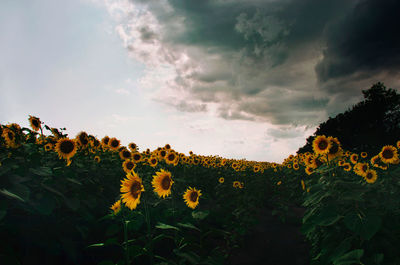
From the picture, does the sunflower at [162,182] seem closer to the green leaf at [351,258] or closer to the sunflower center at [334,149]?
the green leaf at [351,258]

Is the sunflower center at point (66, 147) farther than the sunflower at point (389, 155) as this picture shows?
No

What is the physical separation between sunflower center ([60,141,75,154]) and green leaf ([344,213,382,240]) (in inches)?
165

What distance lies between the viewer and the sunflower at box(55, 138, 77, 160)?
407 centimetres

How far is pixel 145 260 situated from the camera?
376 centimetres

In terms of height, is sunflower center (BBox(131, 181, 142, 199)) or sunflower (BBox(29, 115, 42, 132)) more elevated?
sunflower (BBox(29, 115, 42, 132))

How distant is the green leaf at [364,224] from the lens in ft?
8.09

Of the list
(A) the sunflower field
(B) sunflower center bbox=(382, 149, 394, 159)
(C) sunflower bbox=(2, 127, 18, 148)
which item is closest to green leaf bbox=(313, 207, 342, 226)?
(A) the sunflower field

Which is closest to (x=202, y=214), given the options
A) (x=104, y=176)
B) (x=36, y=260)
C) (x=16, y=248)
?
(x=36, y=260)

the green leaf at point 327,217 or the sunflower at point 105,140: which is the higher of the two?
the sunflower at point 105,140

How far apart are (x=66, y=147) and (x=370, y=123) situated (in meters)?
38.2

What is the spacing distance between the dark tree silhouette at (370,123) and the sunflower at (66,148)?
34.3m

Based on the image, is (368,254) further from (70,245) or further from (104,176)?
(104,176)

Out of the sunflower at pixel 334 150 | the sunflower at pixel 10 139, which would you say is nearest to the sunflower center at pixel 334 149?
the sunflower at pixel 334 150

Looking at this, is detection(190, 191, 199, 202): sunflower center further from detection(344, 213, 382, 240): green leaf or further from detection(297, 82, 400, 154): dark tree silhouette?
detection(297, 82, 400, 154): dark tree silhouette
